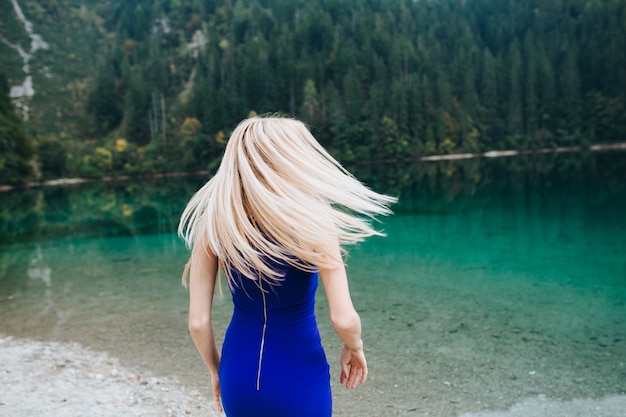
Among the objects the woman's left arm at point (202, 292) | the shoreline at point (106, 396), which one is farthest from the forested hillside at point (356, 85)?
the woman's left arm at point (202, 292)

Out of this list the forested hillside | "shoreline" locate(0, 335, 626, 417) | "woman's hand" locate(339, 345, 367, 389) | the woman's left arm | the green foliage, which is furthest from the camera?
the forested hillside

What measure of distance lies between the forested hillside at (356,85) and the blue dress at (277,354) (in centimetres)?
7815

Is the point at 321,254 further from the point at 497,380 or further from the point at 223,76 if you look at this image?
Result: the point at 223,76

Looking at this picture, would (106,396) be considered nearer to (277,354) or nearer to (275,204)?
(277,354)

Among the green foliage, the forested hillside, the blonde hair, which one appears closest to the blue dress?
the blonde hair

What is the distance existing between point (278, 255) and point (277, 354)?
0.45 meters

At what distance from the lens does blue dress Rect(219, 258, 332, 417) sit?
92.4 inches

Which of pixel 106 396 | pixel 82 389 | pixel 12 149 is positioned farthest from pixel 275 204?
pixel 12 149

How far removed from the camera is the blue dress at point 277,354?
2348mm

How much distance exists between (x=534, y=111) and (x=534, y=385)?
10881 centimetres

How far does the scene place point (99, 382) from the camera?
24.8 feet

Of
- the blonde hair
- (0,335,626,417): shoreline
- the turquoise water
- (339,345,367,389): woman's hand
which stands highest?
the blonde hair

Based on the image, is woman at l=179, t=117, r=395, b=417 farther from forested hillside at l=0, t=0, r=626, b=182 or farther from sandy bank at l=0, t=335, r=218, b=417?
forested hillside at l=0, t=0, r=626, b=182

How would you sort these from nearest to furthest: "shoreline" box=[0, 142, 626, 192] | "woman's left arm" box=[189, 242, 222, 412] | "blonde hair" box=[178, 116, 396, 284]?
"blonde hair" box=[178, 116, 396, 284] < "woman's left arm" box=[189, 242, 222, 412] < "shoreline" box=[0, 142, 626, 192]
